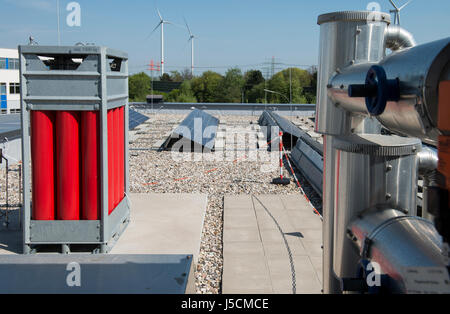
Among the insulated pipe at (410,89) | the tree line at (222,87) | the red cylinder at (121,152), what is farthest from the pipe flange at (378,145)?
the tree line at (222,87)

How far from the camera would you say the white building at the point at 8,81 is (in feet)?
135

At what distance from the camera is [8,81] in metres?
44.7

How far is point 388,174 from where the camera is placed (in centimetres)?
268

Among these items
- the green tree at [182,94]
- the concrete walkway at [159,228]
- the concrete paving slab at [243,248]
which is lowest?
the concrete paving slab at [243,248]

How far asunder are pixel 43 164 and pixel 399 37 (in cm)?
473

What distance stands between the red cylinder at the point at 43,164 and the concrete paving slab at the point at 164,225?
43.6 inches

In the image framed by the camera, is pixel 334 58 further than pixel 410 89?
Yes

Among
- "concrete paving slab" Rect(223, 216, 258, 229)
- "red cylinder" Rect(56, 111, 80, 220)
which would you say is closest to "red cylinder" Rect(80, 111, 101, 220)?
"red cylinder" Rect(56, 111, 80, 220)

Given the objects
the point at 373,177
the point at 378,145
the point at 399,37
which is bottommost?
the point at 373,177

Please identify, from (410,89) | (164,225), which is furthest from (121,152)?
(410,89)

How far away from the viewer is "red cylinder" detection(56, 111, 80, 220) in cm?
593

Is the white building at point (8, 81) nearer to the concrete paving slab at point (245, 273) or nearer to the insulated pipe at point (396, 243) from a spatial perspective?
the concrete paving slab at point (245, 273)

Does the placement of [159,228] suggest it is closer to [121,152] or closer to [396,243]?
[121,152]

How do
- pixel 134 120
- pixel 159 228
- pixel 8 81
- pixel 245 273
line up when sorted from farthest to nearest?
pixel 8 81
pixel 134 120
pixel 159 228
pixel 245 273
